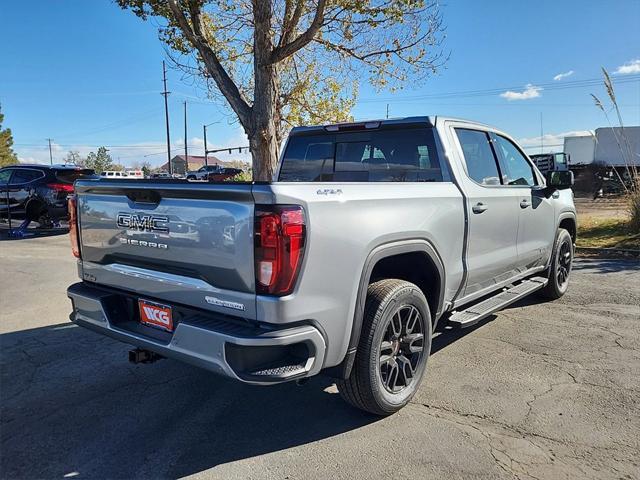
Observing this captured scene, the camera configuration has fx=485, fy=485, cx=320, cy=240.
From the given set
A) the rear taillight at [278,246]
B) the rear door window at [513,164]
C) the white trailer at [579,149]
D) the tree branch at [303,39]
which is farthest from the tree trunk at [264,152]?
the white trailer at [579,149]

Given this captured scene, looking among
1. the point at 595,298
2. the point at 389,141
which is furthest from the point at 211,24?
the point at 595,298

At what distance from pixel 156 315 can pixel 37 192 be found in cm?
1158

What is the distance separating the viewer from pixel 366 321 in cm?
297

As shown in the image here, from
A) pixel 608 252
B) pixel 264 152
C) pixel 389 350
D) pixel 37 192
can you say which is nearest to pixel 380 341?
pixel 389 350

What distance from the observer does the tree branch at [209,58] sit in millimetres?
9109

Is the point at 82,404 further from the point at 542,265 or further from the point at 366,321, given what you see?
the point at 542,265

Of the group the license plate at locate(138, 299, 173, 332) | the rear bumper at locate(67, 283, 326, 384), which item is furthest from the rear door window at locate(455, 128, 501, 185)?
the license plate at locate(138, 299, 173, 332)

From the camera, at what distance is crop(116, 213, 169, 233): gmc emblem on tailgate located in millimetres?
2859

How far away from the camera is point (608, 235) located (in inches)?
422

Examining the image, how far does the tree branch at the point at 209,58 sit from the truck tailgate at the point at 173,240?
245 inches

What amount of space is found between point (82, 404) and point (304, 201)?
240 centimetres

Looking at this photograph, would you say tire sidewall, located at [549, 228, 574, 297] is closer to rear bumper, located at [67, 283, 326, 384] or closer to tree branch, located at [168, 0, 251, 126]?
rear bumper, located at [67, 283, 326, 384]

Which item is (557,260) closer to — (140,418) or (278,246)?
(278,246)

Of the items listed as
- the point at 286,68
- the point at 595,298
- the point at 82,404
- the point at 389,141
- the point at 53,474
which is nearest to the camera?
the point at 53,474
